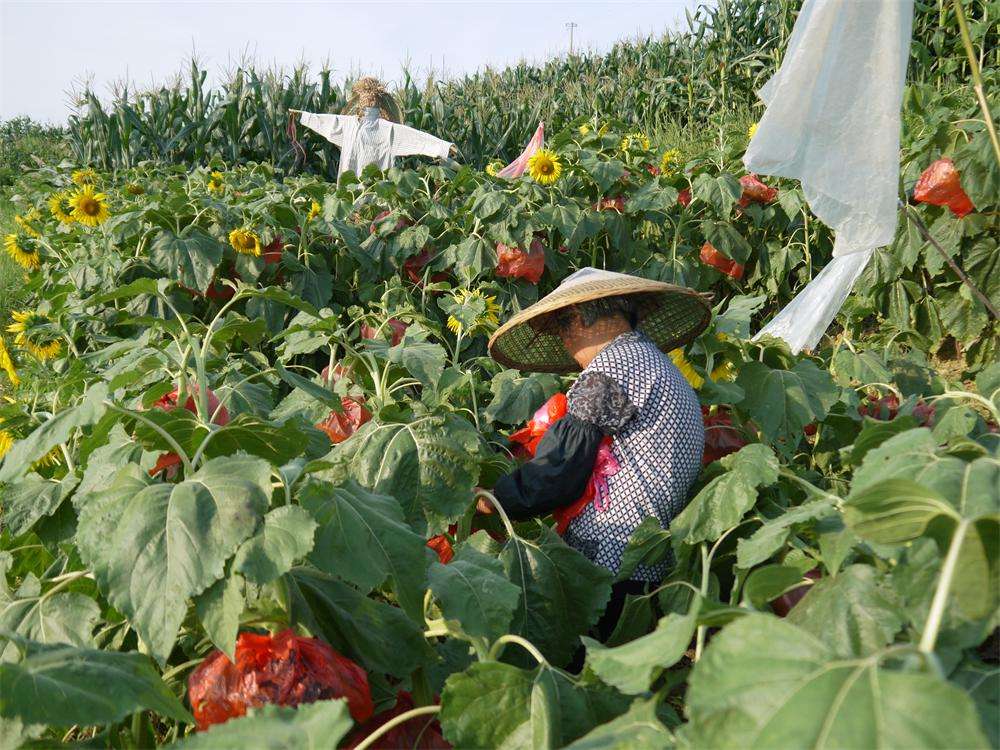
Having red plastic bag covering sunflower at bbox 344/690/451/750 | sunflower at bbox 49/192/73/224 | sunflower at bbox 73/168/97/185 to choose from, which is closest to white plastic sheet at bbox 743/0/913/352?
red plastic bag covering sunflower at bbox 344/690/451/750

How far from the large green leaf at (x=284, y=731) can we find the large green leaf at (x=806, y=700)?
0.29 meters

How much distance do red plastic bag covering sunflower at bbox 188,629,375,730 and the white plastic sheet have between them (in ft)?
5.80

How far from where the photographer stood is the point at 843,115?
93.8 inches

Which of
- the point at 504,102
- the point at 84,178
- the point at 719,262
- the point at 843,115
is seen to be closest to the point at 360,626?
the point at 843,115

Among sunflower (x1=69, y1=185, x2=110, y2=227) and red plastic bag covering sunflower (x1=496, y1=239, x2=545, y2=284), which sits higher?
sunflower (x1=69, y1=185, x2=110, y2=227)

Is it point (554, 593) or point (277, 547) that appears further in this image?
point (554, 593)

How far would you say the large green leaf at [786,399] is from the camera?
7.09 ft

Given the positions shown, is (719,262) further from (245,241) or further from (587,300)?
(587,300)

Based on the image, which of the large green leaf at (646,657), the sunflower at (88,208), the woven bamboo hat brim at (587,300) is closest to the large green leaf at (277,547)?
the large green leaf at (646,657)

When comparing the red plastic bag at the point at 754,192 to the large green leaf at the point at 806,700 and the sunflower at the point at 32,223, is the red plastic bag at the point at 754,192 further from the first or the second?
the large green leaf at the point at 806,700

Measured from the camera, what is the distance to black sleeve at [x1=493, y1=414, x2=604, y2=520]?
209 cm

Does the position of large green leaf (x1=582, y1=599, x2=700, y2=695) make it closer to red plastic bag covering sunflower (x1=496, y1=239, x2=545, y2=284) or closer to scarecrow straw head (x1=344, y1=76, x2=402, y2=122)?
red plastic bag covering sunflower (x1=496, y1=239, x2=545, y2=284)

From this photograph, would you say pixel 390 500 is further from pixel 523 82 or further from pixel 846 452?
pixel 523 82

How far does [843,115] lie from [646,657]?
188cm
